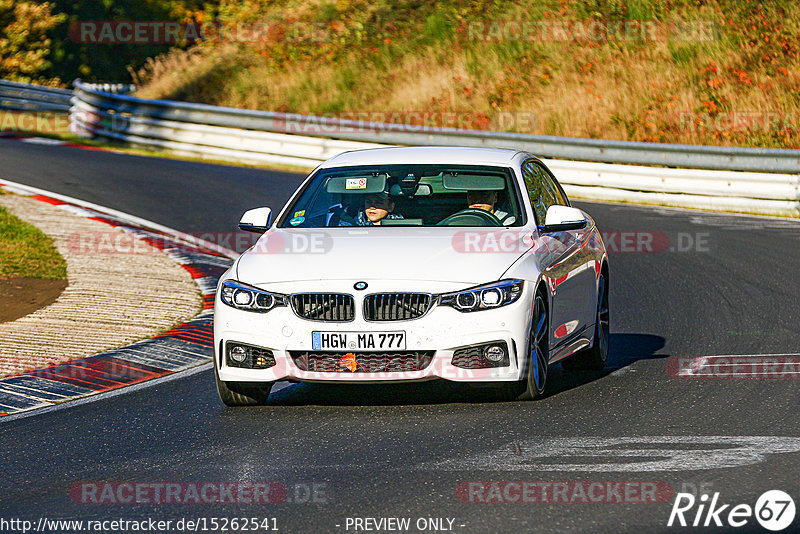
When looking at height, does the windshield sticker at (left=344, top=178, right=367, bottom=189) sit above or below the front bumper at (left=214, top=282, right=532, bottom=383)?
above

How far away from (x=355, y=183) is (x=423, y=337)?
1.96 m

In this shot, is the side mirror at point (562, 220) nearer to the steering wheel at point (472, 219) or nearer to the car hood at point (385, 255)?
the car hood at point (385, 255)

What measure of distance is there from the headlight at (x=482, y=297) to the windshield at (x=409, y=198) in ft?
3.64

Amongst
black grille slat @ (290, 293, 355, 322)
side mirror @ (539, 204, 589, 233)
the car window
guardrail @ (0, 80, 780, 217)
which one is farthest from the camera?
guardrail @ (0, 80, 780, 217)

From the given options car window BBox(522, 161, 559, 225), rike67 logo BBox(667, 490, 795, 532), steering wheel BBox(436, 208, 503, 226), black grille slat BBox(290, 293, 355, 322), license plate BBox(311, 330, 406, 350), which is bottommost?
rike67 logo BBox(667, 490, 795, 532)

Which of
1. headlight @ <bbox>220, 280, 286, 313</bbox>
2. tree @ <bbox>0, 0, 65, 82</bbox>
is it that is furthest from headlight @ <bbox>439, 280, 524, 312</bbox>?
tree @ <bbox>0, 0, 65, 82</bbox>

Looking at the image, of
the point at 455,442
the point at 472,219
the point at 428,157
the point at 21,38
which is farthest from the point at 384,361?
the point at 21,38

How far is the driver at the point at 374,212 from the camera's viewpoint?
8828mm

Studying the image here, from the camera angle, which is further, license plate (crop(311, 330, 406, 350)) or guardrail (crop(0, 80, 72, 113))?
guardrail (crop(0, 80, 72, 113))

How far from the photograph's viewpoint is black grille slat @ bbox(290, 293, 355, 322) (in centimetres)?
761

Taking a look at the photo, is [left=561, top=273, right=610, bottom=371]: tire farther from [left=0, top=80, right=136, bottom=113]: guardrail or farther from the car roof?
[left=0, top=80, right=136, bottom=113]: guardrail

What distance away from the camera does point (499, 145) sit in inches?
915

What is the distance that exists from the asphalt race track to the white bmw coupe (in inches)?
12.1

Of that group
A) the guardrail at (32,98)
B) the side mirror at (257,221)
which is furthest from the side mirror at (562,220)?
the guardrail at (32,98)
